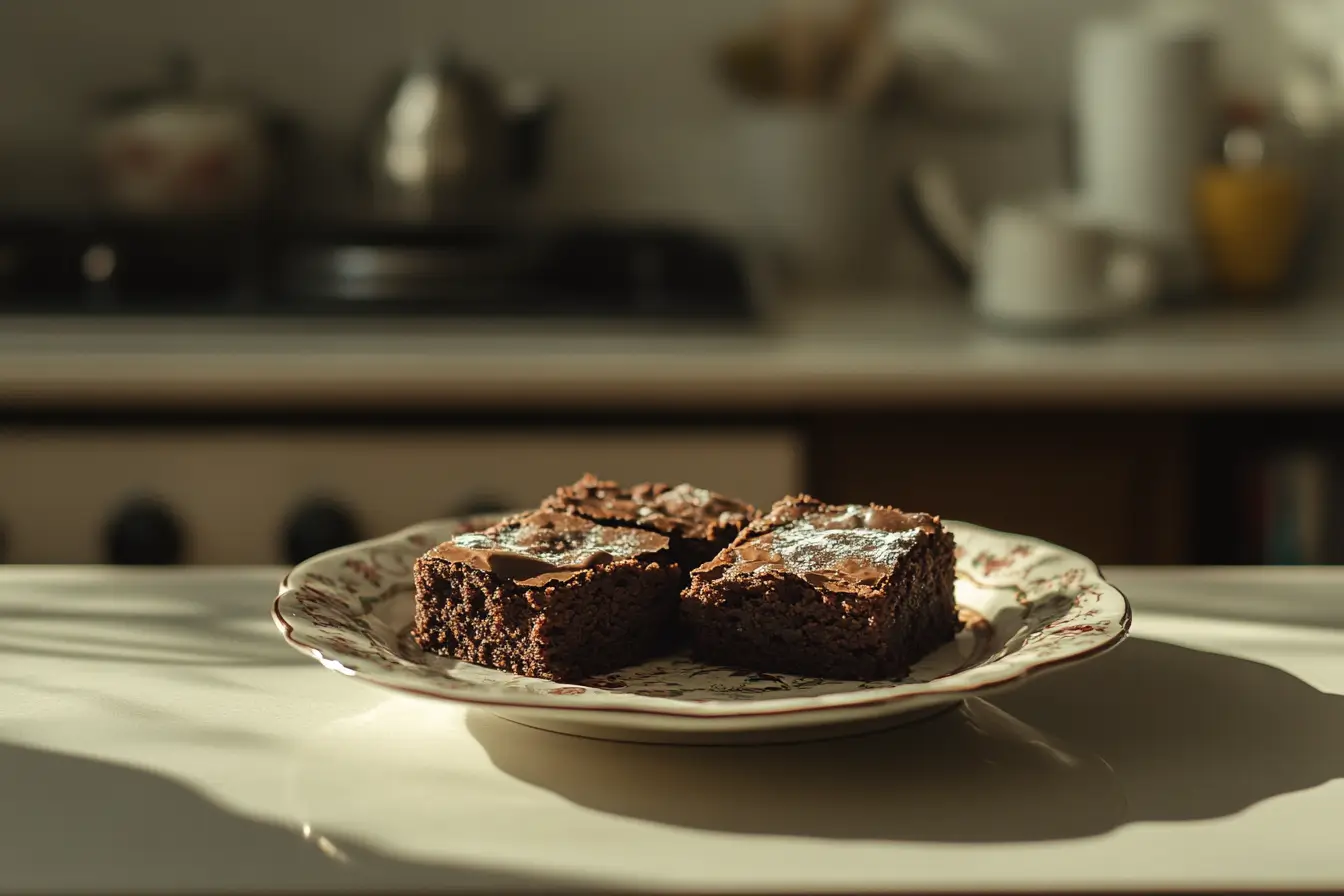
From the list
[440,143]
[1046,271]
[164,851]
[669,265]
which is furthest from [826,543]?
[440,143]

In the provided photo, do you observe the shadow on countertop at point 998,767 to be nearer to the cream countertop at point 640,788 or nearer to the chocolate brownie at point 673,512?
the cream countertop at point 640,788

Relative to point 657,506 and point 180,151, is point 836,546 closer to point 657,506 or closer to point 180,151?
point 657,506

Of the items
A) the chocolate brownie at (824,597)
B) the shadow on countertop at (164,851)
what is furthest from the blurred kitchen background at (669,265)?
the shadow on countertop at (164,851)

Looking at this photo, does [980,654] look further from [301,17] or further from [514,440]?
[301,17]

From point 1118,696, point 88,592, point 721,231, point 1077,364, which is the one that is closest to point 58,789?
point 88,592

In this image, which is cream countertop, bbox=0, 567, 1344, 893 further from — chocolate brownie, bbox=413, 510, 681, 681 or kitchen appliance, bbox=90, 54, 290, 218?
kitchen appliance, bbox=90, 54, 290, 218

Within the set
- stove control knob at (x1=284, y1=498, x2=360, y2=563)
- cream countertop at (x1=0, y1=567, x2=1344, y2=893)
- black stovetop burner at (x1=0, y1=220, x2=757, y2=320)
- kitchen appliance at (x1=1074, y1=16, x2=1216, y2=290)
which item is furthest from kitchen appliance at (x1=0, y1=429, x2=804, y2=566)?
cream countertop at (x1=0, y1=567, x2=1344, y2=893)
